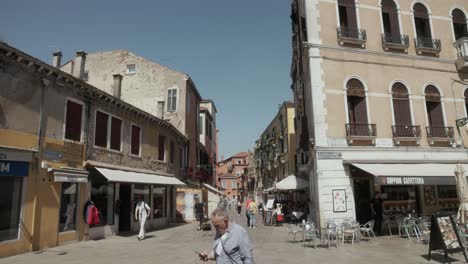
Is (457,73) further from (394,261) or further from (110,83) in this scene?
(110,83)

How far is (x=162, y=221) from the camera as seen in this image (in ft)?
67.1

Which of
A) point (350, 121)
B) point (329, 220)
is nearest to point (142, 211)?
point (329, 220)

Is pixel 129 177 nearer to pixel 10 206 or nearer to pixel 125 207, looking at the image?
pixel 125 207

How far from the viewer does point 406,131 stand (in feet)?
48.5

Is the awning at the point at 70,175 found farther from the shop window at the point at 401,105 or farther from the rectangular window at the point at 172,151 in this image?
the shop window at the point at 401,105

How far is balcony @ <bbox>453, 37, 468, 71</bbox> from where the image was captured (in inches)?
623

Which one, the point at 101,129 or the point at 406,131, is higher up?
the point at 101,129

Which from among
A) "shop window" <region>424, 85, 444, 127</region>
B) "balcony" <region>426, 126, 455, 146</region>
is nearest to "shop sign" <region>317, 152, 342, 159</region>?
"balcony" <region>426, 126, 455, 146</region>

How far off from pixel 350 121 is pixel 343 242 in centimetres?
513

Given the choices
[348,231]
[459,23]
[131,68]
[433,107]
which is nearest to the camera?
[348,231]

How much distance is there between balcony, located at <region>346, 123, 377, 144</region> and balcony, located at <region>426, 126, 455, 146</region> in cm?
265

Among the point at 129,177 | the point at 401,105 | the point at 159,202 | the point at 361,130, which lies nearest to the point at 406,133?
the point at 401,105

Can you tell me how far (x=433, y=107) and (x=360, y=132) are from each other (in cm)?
421

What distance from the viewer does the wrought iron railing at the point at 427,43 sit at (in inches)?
624
